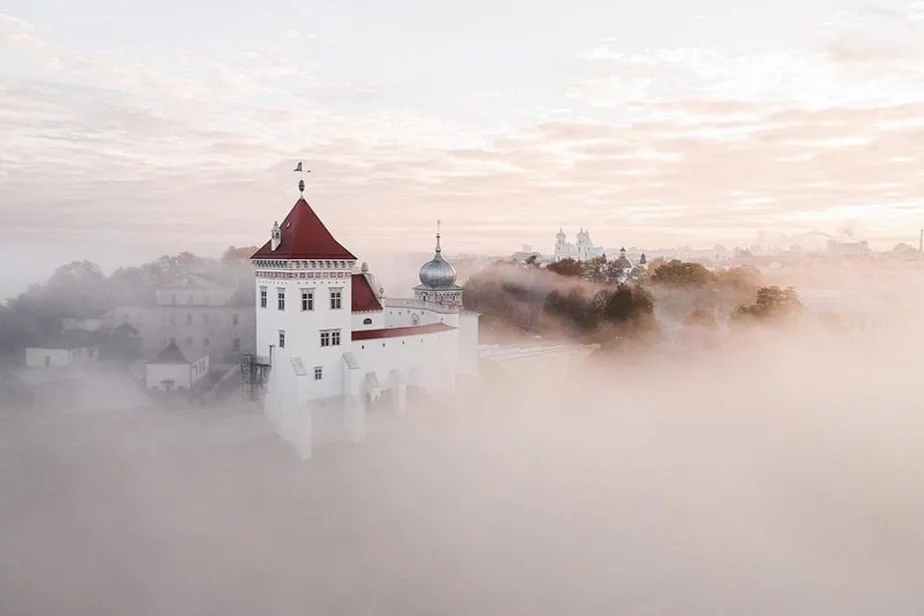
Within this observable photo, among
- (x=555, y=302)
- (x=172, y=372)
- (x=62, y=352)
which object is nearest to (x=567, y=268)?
(x=555, y=302)

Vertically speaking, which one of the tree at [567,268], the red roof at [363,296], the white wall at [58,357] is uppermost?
the tree at [567,268]

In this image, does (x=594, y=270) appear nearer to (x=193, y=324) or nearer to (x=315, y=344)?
(x=193, y=324)

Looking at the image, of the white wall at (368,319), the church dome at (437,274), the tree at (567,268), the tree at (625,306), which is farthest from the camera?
the tree at (567,268)

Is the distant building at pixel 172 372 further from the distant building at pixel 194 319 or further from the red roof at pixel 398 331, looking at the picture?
the red roof at pixel 398 331

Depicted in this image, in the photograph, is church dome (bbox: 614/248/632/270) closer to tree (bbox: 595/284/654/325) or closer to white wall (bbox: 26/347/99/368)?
tree (bbox: 595/284/654/325)

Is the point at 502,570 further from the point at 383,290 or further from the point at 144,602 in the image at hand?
the point at 383,290

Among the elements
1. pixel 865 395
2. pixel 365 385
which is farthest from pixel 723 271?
pixel 365 385

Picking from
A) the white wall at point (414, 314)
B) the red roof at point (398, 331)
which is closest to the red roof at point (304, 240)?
the red roof at point (398, 331)
